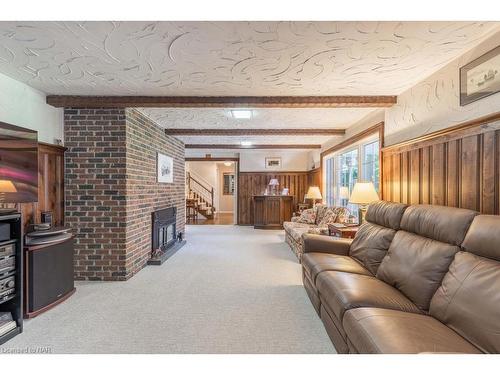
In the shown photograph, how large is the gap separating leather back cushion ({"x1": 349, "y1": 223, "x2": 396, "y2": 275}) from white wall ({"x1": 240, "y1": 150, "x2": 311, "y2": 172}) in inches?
228

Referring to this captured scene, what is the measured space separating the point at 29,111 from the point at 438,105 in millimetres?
4263

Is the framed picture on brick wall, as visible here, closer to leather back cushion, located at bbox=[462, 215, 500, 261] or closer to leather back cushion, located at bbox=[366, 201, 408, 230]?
leather back cushion, located at bbox=[366, 201, 408, 230]

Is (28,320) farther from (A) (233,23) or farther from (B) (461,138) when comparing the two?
(B) (461,138)

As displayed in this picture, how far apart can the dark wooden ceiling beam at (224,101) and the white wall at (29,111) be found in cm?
16

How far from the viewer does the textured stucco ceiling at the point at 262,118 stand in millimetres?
3812

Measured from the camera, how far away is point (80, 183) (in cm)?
345

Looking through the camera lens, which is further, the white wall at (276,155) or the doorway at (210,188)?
the doorway at (210,188)

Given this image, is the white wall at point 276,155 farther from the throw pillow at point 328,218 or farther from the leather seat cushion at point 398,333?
the leather seat cushion at point 398,333

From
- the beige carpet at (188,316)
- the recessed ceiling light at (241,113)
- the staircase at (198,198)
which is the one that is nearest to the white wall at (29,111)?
the beige carpet at (188,316)

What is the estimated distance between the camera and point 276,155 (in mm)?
8602

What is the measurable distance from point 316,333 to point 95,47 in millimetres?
2926
